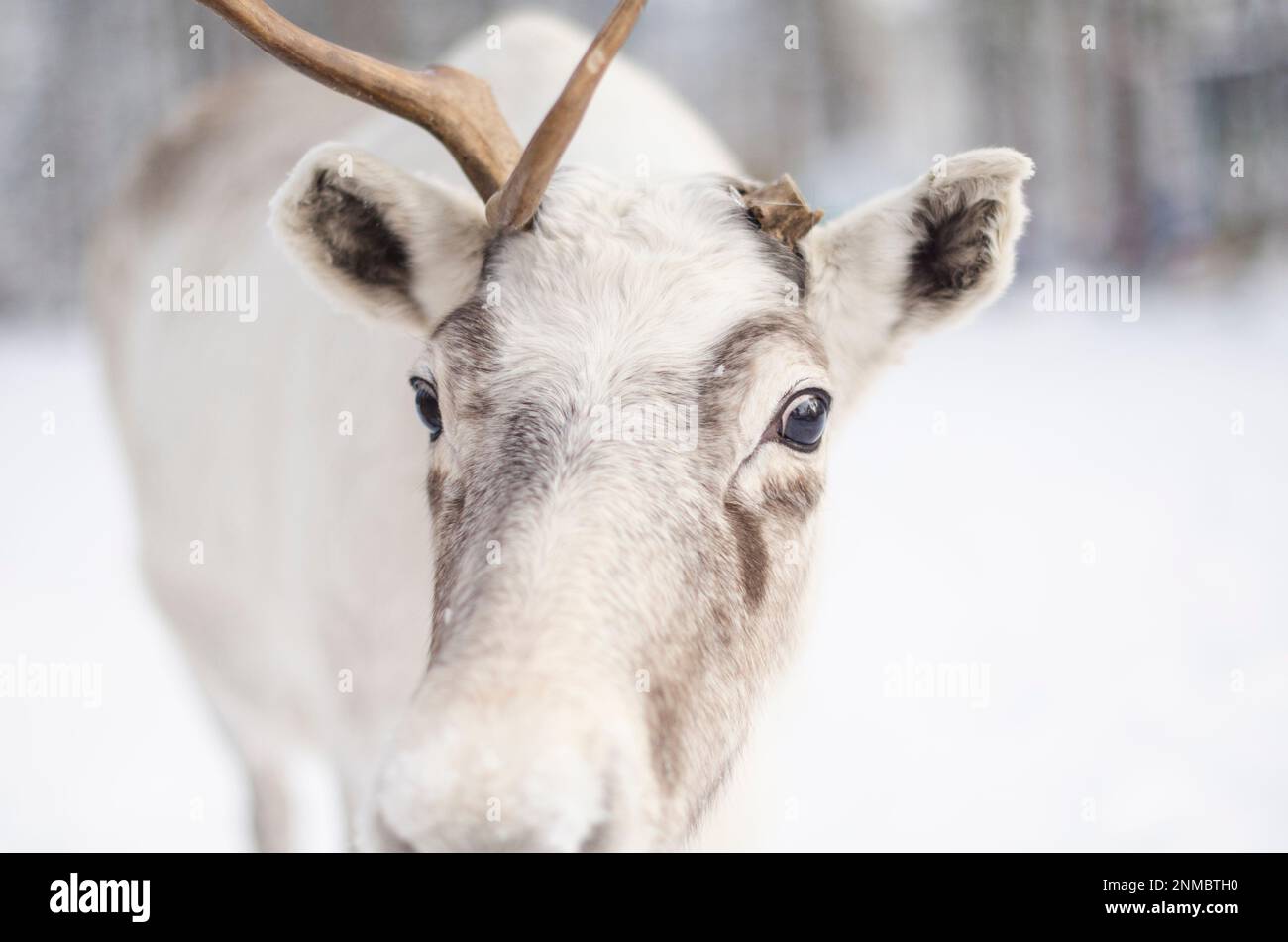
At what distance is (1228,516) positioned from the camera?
6.52 metres

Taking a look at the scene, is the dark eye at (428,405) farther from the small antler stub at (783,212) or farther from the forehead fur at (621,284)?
the small antler stub at (783,212)

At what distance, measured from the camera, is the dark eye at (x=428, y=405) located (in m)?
2.08

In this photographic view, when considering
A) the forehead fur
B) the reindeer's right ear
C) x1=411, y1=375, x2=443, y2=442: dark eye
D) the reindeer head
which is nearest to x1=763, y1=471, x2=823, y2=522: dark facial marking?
the reindeer head

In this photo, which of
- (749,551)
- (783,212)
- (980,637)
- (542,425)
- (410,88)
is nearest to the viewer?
(542,425)

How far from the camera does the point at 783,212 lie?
2.09 meters

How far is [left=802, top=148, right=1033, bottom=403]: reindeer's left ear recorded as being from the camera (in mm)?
2133

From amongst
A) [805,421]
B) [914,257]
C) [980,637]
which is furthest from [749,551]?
[980,637]

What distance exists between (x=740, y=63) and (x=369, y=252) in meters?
11.7

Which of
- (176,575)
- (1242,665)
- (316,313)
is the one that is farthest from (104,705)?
(1242,665)

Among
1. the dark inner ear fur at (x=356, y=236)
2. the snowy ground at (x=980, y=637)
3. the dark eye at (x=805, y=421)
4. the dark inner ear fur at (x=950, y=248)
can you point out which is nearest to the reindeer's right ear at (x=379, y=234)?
the dark inner ear fur at (x=356, y=236)

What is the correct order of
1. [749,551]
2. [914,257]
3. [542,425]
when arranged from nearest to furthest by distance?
1. [542,425]
2. [749,551]
3. [914,257]

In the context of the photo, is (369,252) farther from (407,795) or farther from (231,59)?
(231,59)

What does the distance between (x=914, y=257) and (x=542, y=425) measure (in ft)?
3.29

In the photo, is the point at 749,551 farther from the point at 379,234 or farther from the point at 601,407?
the point at 379,234
